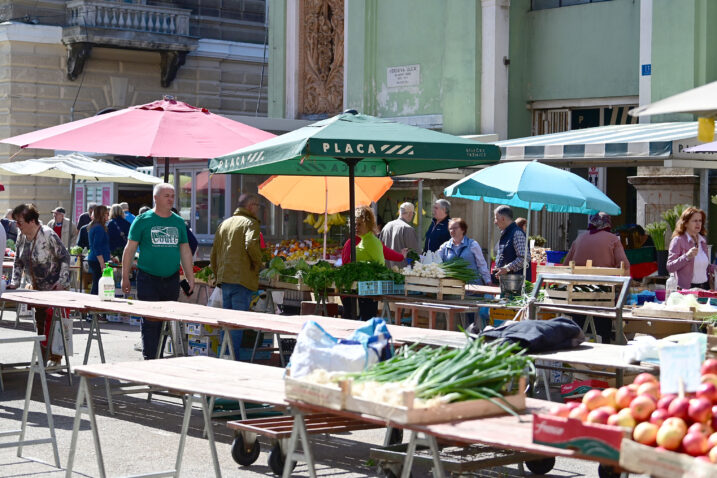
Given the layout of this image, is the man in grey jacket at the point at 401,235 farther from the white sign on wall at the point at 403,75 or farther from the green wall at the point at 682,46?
the white sign on wall at the point at 403,75

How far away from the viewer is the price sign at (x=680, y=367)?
4762mm

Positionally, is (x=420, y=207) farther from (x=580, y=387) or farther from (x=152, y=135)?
(x=580, y=387)

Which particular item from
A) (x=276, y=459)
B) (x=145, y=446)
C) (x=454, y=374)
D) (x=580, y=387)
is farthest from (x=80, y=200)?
(x=454, y=374)

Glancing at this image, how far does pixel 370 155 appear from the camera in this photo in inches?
404

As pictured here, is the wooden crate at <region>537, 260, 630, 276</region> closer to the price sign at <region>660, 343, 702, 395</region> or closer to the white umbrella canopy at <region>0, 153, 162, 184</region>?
the price sign at <region>660, 343, 702, 395</region>

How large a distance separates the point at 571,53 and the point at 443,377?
49.1ft

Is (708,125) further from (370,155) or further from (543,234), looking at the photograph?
(543,234)

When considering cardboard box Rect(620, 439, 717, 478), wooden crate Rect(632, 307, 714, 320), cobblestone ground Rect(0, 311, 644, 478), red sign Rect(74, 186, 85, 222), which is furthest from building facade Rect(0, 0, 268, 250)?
cardboard box Rect(620, 439, 717, 478)

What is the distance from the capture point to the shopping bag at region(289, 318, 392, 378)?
17.4ft

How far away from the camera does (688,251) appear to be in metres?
11.7

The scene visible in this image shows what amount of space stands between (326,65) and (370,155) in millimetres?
13775

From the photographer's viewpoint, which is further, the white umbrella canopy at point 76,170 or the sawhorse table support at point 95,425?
the white umbrella canopy at point 76,170

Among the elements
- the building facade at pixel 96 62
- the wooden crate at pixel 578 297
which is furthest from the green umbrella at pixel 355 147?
the building facade at pixel 96 62

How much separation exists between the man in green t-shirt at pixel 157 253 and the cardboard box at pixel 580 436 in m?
6.69
